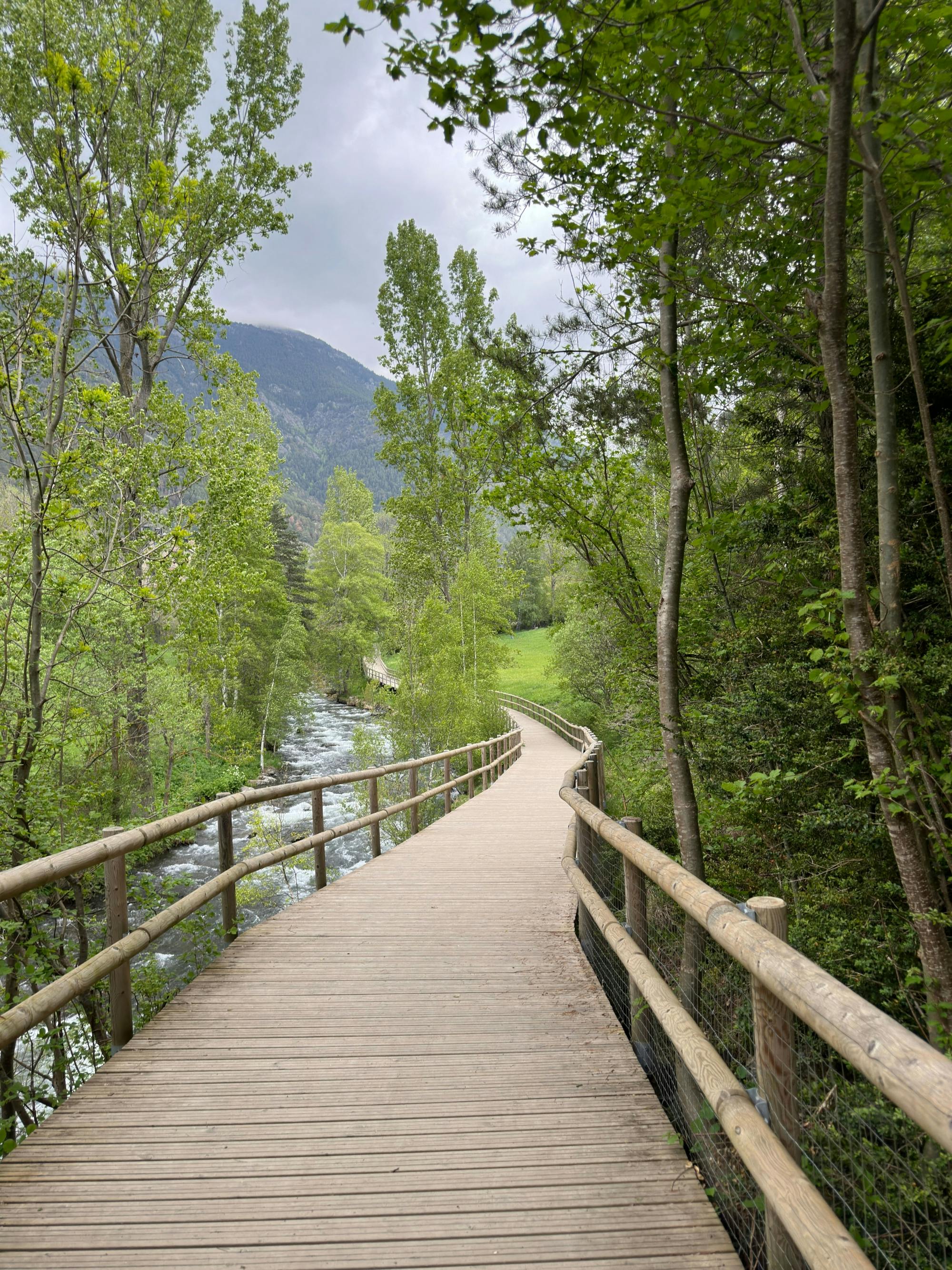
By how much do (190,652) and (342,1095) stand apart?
32.6 feet

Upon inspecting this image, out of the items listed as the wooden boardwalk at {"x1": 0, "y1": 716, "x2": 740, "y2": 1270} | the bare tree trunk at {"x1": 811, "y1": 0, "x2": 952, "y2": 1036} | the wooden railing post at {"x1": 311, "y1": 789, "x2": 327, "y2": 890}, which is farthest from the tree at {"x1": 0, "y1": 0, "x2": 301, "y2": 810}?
the bare tree trunk at {"x1": 811, "y1": 0, "x2": 952, "y2": 1036}

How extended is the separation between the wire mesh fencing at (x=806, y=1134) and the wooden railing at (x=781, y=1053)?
66 millimetres

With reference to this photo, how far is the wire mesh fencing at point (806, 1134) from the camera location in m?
1.64

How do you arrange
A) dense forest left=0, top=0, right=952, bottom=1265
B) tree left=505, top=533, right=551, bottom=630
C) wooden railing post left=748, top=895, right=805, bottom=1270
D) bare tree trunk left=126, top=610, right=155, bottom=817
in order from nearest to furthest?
wooden railing post left=748, top=895, right=805, bottom=1270 → dense forest left=0, top=0, right=952, bottom=1265 → bare tree trunk left=126, top=610, right=155, bottom=817 → tree left=505, top=533, right=551, bottom=630

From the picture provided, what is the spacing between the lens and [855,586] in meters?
3.02

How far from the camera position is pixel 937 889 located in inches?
140

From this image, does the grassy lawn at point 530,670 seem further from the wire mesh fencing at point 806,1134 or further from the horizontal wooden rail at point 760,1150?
the horizontal wooden rail at point 760,1150

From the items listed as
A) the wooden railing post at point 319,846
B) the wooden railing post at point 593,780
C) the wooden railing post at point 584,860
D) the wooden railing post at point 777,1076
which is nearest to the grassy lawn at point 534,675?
the wooden railing post at point 593,780

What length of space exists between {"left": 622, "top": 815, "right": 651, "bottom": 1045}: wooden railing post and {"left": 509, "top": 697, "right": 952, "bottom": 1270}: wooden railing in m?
0.27

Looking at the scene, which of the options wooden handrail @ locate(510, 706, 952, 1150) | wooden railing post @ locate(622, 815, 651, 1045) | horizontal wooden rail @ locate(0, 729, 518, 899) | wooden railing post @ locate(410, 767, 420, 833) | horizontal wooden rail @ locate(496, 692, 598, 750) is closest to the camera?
wooden handrail @ locate(510, 706, 952, 1150)

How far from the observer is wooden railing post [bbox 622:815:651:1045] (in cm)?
276

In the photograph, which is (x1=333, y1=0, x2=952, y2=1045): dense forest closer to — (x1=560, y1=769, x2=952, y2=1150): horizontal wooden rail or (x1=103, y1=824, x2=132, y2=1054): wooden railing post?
(x1=560, y1=769, x2=952, y2=1150): horizontal wooden rail

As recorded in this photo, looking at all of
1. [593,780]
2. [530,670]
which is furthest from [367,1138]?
A: [530,670]

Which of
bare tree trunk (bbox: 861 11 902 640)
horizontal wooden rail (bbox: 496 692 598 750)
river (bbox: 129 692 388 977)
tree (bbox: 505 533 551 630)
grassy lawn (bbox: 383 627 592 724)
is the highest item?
tree (bbox: 505 533 551 630)
